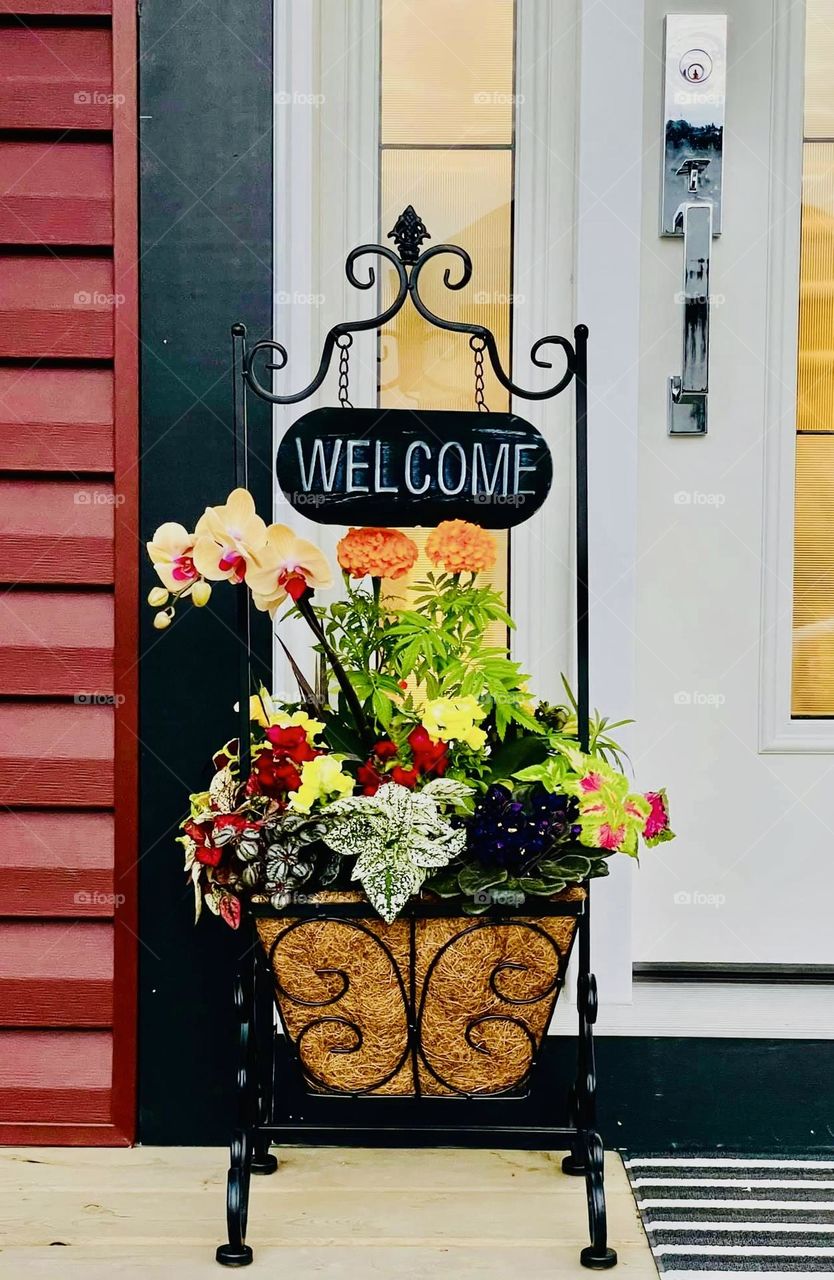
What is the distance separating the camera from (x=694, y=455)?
189 centimetres

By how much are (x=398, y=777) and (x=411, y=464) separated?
0.41 metres

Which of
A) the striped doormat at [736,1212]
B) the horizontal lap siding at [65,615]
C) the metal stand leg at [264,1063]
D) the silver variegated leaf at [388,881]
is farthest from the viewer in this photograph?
the horizontal lap siding at [65,615]

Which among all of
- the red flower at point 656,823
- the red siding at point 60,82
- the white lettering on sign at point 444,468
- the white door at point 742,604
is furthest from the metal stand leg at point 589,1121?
the red siding at point 60,82

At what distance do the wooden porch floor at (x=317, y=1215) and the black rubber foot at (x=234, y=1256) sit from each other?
11mm

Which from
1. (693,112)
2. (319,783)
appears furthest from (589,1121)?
(693,112)

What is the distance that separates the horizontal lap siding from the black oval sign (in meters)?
0.44

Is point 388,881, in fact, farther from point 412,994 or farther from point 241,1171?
point 241,1171

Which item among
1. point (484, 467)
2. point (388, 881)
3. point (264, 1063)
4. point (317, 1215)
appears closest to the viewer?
point (388, 881)

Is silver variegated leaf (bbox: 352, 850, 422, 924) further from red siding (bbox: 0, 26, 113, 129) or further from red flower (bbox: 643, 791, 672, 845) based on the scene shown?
red siding (bbox: 0, 26, 113, 129)

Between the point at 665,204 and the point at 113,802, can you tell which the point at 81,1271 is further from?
the point at 665,204

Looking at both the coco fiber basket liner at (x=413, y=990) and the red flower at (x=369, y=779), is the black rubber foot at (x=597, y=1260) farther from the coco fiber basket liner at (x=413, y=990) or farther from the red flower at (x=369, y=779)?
the red flower at (x=369, y=779)

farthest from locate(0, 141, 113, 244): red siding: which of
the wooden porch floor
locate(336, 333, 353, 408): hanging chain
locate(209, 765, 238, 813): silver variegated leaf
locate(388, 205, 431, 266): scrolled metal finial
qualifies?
the wooden porch floor

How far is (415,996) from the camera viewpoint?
145 cm

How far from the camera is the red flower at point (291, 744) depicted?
1.43 metres
